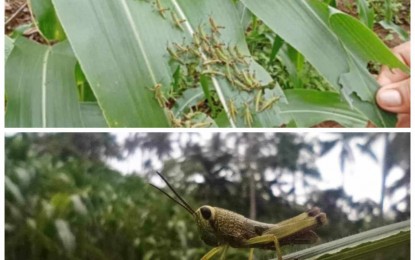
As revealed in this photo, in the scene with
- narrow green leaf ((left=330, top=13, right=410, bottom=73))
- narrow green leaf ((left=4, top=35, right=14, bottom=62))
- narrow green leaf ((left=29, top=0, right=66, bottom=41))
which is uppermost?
narrow green leaf ((left=29, top=0, right=66, bottom=41))

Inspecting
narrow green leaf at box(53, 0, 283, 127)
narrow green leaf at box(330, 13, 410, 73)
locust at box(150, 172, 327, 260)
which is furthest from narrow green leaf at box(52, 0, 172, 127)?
narrow green leaf at box(330, 13, 410, 73)

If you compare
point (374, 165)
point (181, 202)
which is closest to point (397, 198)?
point (374, 165)

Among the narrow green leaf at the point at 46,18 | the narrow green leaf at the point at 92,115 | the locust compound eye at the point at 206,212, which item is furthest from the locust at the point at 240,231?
the narrow green leaf at the point at 46,18

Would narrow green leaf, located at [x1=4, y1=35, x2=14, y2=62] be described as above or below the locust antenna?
above

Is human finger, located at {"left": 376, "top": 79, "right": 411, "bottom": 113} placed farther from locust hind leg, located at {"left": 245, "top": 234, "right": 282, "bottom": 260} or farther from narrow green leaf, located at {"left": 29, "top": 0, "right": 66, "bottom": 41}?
narrow green leaf, located at {"left": 29, "top": 0, "right": 66, "bottom": 41}

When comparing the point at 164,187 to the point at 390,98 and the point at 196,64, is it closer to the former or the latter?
the point at 196,64

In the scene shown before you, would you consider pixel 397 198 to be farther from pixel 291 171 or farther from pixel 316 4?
pixel 316 4
